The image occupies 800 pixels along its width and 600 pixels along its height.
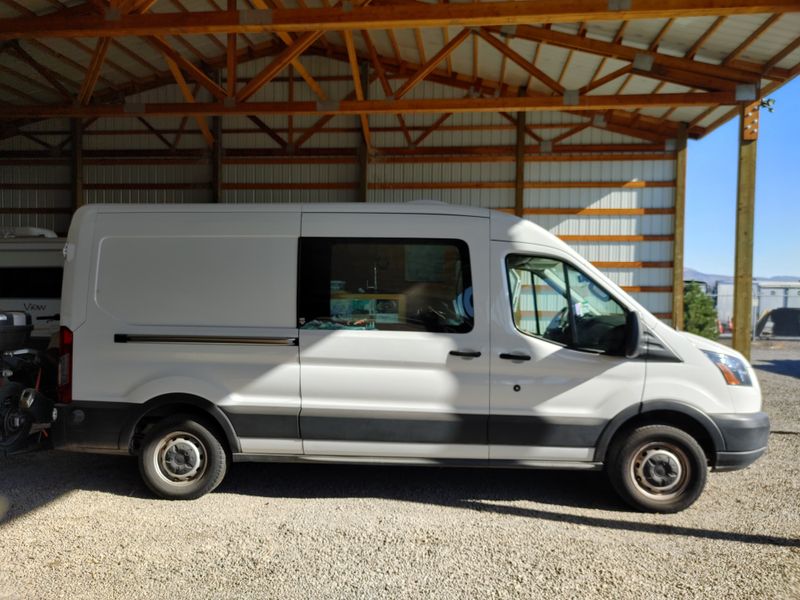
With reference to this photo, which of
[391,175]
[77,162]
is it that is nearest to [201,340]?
[391,175]

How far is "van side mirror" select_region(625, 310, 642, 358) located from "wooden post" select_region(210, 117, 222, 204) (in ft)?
41.1

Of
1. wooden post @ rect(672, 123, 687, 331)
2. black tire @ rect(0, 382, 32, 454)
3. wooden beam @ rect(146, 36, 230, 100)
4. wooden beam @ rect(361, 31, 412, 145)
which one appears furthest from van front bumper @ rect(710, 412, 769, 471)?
wooden post @ rect(672, 123, 687, 331)

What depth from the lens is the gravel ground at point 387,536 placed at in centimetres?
307

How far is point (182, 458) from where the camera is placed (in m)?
4.30

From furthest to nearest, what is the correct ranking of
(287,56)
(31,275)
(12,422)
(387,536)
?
(31,275), (287,56), (12,422), (387,536)

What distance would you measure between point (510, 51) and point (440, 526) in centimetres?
912

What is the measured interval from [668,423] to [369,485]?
230 centimetres

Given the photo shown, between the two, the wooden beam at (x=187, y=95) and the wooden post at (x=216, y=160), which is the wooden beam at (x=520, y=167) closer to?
the wooden beam at (x=187, y=95)

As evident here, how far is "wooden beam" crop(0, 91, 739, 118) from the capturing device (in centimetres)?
957

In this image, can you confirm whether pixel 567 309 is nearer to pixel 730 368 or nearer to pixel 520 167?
pixel 730 368

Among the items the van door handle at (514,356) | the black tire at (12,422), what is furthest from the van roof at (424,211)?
the black tire at (12,422)

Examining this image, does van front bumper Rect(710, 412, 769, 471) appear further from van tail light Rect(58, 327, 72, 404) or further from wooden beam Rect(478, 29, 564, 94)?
wooden beam Rect(478, 29, 564, 94)

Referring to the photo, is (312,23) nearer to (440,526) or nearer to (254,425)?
(254,425)

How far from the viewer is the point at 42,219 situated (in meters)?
15.0
